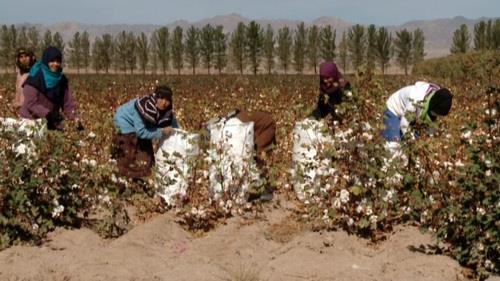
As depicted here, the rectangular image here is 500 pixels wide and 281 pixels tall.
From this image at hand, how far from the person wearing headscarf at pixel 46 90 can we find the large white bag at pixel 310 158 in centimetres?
203

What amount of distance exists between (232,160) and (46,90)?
1917mm

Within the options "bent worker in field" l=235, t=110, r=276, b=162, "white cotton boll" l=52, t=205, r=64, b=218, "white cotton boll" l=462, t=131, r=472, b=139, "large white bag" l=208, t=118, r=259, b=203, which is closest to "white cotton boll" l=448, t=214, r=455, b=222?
"white cotton boll" l=462, t=131, r=472, b=139

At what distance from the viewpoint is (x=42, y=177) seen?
5094mm

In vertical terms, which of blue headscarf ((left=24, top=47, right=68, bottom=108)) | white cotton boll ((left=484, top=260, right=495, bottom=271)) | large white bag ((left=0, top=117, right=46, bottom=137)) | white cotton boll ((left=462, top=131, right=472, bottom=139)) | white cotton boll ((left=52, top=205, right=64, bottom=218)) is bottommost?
white cotton boll ((left=484, top=260, right=495, bottom=271))

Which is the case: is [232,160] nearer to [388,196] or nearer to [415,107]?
[388,196]

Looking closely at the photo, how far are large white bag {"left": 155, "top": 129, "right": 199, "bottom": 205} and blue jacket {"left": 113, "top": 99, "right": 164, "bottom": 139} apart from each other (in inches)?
9.1

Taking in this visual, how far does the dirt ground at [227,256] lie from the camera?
4566mm

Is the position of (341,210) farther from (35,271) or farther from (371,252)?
(35,271)

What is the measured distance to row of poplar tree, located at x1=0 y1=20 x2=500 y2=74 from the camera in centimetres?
6109

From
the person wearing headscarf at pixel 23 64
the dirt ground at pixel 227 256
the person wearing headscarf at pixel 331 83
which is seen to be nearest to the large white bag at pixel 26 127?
the dirt ground at pixel 227 256

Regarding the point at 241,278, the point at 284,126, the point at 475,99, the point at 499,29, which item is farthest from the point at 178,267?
the point at 499,29

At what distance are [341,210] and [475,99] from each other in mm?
5670

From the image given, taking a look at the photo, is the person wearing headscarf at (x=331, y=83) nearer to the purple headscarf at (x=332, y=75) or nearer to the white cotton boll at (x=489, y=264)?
the purple headscarf at (x=332, y=75)

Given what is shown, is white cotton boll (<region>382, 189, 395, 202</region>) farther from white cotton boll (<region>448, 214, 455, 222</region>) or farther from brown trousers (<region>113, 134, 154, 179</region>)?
brown trousers (<region>113, 134, 154, 179</region>)
